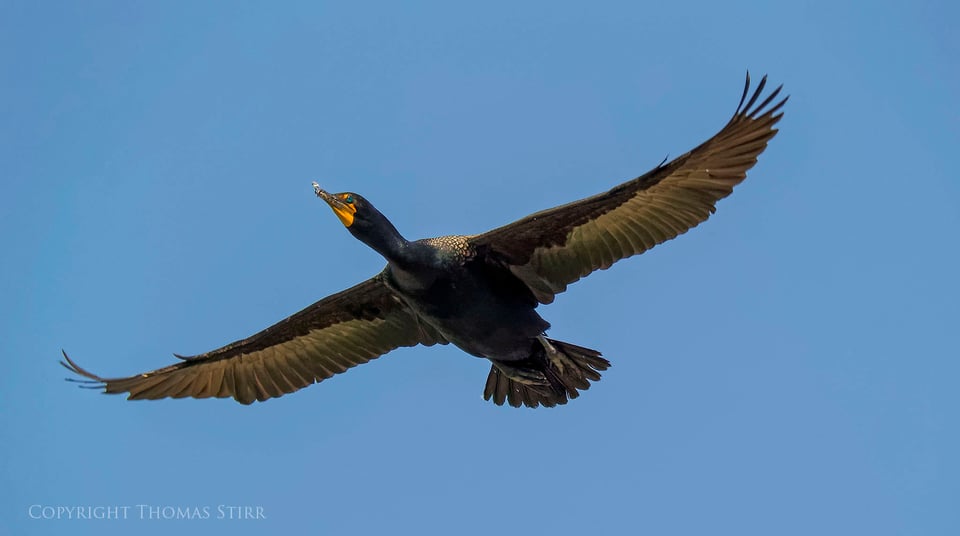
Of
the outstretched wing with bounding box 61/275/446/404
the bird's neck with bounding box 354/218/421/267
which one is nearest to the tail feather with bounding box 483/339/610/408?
the outstretched wing with bounding box 61/275/446/404

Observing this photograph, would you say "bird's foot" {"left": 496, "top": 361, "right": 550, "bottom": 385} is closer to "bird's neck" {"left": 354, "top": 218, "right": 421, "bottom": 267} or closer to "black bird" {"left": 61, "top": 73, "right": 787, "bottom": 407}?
"black bird" {"left": 61, "top": 73, "right": 787, "bottom": 407}

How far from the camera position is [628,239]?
1544cm

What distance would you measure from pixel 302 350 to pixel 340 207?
2760 mm

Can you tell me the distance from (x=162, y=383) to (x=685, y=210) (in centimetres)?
662

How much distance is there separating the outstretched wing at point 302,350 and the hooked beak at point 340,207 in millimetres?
1575

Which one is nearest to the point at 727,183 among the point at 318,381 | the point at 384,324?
the point at 384,324

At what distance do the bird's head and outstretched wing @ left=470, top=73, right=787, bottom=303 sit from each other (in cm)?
114

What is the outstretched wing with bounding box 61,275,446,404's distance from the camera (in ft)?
55.2

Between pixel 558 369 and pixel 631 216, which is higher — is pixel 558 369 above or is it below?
below

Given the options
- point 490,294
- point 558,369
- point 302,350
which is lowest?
point 558,369

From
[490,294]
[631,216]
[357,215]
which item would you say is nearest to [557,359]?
[490,294]

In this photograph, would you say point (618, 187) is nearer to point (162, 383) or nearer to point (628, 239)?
point (628, 239)

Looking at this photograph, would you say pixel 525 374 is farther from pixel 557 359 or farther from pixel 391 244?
pixel 391 244

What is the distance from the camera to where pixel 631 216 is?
15.3 meters
